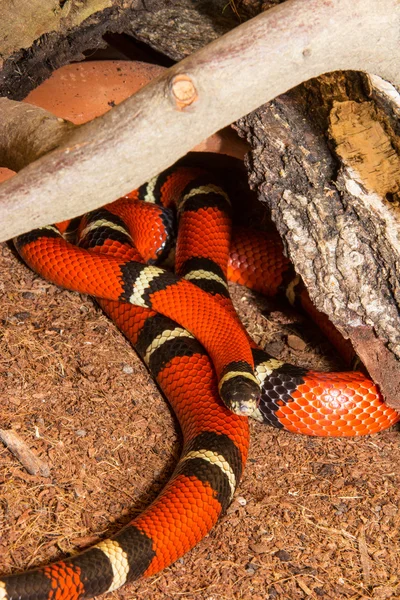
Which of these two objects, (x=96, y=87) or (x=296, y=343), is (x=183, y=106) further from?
(x=296, y=343)

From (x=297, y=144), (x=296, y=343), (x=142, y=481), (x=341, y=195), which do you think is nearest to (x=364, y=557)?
(x=142, y=481)

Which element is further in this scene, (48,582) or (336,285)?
(336,285)

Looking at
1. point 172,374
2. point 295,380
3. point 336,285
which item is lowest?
point 295,380

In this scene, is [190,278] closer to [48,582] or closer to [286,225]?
[286,225]

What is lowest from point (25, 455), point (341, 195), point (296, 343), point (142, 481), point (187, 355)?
point (296, 343)

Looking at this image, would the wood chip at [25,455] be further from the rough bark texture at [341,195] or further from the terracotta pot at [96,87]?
the terracotta pot at [96,87]

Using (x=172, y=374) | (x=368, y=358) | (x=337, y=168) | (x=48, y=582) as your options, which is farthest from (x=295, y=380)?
(x=48, y=582)

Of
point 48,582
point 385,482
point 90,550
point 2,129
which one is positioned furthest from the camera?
point 385,482
